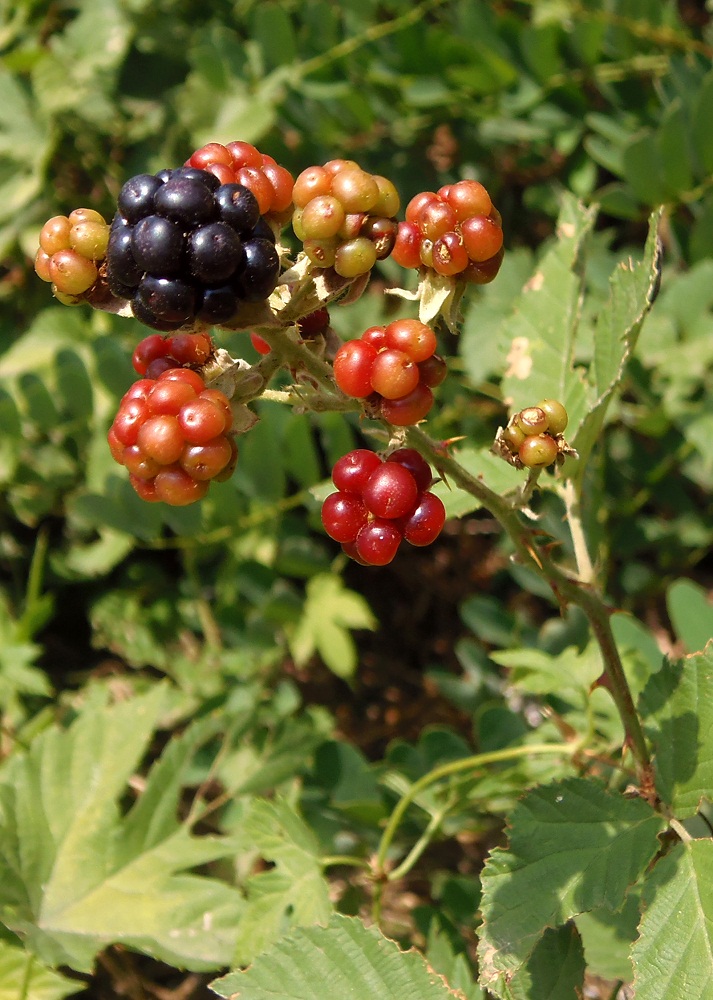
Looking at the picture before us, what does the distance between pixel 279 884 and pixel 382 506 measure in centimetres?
125

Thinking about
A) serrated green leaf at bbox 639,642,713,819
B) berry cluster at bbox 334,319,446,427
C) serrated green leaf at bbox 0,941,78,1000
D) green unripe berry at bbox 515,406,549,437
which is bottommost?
serrated green leaf at bbox 0,941,78,1000

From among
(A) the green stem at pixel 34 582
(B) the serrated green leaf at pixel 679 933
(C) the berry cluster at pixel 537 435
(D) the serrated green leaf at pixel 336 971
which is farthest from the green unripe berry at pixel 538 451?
(A) the green stem at pixel 34 582

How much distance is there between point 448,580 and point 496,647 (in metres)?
0.39

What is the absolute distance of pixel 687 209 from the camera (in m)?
3.00

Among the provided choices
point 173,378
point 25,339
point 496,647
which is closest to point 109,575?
point 25,339

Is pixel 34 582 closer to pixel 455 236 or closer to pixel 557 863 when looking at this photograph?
pixel 557 863

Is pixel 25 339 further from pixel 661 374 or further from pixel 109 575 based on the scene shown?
pixel 661 374

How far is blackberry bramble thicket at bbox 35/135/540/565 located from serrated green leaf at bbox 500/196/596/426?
2.15 feet

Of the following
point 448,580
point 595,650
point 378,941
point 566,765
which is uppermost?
point 595,650

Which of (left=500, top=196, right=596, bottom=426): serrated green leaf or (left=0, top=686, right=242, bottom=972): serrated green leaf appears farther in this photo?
(left=0, top=686, right=242, bottom=972): serrated green leaf

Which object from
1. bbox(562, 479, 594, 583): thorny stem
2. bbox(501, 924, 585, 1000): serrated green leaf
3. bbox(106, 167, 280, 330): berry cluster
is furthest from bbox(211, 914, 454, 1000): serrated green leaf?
bbox(106, 167, 280, 330): berry cluster

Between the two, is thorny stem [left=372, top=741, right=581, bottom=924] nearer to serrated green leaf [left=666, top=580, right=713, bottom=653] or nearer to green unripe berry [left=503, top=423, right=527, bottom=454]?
serrated green leaf [left=666, top=580, right=713, bottom=653]

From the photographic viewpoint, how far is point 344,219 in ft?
3.69

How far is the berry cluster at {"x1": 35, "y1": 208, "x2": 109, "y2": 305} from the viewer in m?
1.15
